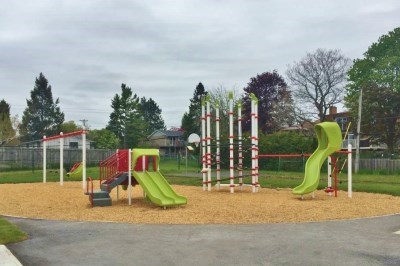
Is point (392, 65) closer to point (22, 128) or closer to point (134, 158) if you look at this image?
point (134, 158)

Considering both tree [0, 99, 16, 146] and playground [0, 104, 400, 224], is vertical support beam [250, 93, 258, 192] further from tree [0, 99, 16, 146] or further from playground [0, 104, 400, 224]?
tree [0, 99, 16, 146]

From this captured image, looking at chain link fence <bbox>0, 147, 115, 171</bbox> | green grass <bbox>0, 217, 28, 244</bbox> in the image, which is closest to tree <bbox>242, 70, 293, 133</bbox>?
chain link fence <bbox>0, 147, 115, 171</bbox>

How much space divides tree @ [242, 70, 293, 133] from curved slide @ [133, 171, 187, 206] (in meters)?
37.8

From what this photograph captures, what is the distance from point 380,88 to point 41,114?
2016 inches

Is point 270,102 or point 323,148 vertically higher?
point 270,102

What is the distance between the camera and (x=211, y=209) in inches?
449

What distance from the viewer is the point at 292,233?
26.2 ft

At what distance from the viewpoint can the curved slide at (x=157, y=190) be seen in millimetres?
11719

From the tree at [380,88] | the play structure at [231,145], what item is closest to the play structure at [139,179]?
the play structure at [231,145]

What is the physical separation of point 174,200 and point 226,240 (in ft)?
15.3

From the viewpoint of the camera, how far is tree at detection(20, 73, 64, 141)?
68750 mm

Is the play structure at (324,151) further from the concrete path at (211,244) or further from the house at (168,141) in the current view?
the house at (168,141)

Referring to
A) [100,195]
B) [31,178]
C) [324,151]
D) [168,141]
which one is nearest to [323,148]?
[324,151]

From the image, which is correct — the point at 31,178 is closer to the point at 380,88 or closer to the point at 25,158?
the point at 25,158
